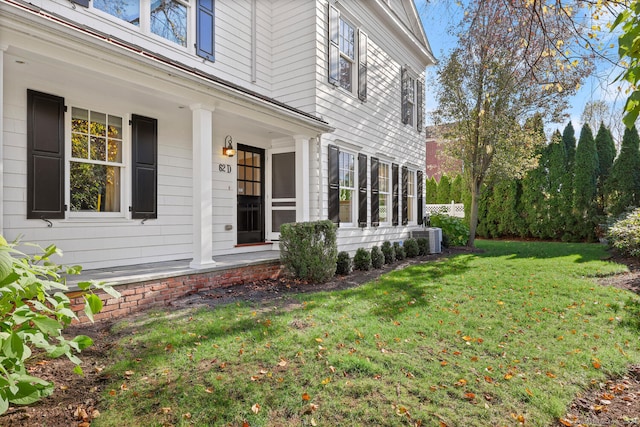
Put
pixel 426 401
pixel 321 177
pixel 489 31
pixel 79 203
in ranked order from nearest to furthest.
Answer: pixel 426 401, pixel 489 31, pixel 79 203, pixel 321 177

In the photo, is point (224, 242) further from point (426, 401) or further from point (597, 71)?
point (597, 71)

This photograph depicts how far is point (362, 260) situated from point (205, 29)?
535cm

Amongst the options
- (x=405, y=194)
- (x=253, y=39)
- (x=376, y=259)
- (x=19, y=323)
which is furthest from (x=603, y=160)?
(x=19, y=323)

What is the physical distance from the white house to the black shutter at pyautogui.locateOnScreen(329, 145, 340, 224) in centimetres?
4

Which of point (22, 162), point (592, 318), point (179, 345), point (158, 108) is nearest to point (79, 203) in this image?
point (22, 162)

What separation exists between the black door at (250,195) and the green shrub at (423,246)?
471 centimetres

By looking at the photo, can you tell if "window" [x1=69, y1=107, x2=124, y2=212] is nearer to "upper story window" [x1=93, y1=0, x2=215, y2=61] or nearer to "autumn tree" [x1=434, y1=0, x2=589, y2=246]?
"upper story window" [x1=93, y1=0, x2=215, y2=61]

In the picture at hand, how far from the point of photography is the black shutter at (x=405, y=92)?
1039 cm

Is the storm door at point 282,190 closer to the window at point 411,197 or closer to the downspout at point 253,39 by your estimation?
the downspout at point 253,39

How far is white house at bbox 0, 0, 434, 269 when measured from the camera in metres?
4.22

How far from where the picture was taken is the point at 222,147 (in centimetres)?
674

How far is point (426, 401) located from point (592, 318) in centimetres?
318

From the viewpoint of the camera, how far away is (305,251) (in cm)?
593

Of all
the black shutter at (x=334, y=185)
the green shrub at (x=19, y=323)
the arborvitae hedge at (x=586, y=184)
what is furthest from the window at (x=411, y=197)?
the green shrub at (x=19, y=323)
